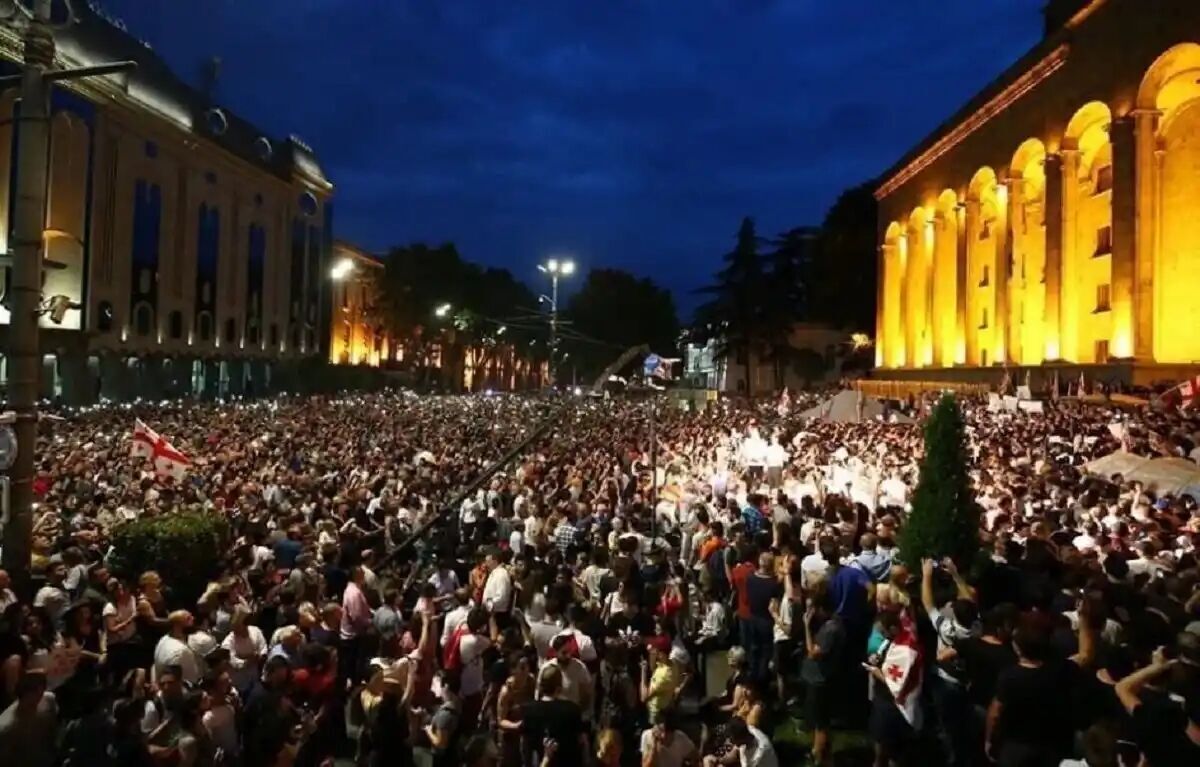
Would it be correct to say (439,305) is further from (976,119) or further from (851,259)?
(976,119)

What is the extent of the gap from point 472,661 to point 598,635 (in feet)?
3.23

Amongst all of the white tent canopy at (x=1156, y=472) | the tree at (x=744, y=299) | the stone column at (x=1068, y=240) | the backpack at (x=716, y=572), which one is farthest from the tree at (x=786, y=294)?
the backpack at (x=716, y=572)

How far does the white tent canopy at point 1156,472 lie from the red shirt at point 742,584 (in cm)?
719

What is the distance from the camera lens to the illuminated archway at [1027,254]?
119 ft

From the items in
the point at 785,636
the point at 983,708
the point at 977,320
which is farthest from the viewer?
the point at 977,320

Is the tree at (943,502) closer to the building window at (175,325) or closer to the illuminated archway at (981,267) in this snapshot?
the illuminated archway at (981,267)

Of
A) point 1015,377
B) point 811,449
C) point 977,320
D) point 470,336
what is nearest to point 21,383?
point 811,449

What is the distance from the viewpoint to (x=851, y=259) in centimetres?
6494

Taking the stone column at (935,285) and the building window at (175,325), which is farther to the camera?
the stone column at (935,285)

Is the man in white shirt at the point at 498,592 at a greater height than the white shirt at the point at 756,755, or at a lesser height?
greater

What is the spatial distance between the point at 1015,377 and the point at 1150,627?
3010 cm

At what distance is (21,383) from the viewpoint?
7277 mm

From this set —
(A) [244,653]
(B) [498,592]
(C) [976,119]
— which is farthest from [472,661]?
(C) [976,119]

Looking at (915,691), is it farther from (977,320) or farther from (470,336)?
(470,336)
